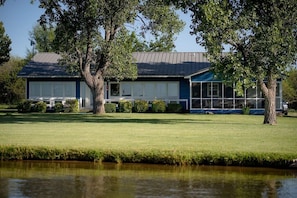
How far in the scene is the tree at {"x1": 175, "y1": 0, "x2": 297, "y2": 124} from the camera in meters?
22.9

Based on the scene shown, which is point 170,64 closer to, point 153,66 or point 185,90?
point 153,66

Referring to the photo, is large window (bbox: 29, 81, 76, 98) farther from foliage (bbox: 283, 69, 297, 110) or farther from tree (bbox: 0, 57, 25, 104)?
foliage (bbox: 283, 69, 297, 110)

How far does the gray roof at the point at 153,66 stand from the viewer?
137 feet

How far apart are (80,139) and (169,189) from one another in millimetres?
6674

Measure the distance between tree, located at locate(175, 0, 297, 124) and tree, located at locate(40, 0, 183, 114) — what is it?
7090 millimetres

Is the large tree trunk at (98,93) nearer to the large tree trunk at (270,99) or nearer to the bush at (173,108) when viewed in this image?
the bush at (173,108)

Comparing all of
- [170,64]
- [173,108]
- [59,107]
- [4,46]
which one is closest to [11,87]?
[4,46]

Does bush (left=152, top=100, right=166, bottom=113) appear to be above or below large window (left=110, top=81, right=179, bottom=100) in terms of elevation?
below

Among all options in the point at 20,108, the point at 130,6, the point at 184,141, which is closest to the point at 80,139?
the point at 184,141

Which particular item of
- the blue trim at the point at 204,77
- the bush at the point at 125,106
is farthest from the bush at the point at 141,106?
the blue trim at the point at 204,77

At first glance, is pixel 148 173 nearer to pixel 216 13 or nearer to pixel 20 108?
pixel 216 13

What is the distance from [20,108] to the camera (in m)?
39.5

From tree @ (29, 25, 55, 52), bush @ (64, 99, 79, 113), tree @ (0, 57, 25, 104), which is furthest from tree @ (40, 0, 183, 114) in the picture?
tree @ (29, 25, 55, 52)

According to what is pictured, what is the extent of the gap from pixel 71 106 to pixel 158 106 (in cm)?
688
